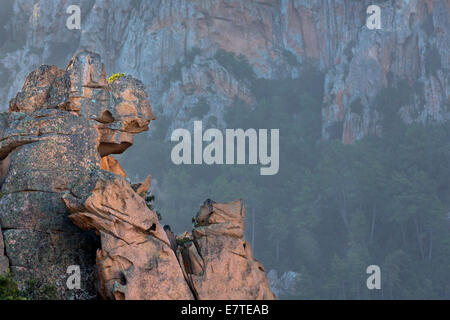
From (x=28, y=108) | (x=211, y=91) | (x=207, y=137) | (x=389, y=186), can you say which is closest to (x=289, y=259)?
(x=389, y=186)

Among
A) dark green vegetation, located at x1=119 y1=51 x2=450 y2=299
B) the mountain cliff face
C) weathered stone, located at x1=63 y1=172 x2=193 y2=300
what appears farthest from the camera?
the mountain cliff face

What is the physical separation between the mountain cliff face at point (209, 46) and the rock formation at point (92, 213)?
9599 cm

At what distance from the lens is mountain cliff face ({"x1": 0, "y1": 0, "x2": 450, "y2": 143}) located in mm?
117125

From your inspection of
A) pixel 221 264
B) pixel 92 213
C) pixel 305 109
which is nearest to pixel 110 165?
pixel 92 213

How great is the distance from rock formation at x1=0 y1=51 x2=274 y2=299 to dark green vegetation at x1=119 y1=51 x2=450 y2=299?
72008mm

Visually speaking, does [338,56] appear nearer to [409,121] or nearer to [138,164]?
[409,121]

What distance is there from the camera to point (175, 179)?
116375mm

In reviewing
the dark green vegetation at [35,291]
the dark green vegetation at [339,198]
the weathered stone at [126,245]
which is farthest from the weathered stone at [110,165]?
the dark green vegetation at [339,198]

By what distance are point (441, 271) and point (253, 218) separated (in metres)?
29.4

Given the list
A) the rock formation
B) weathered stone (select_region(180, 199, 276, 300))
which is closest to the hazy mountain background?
the rock formation

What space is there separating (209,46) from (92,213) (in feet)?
368

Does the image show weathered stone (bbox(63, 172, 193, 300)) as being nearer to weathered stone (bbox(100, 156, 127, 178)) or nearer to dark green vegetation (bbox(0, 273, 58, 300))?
dark green vegetation (bbox(0, 273, 58, 300))

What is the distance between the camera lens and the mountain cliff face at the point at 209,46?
117125mm

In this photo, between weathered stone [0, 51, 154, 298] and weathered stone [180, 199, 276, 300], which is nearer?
weathered stone [180, 199, 276, 300]
